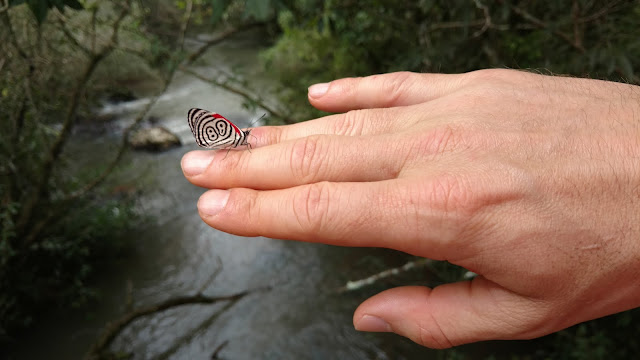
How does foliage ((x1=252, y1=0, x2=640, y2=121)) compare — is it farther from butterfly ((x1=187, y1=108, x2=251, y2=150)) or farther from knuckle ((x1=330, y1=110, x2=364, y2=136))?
butterfly ((x1=187, y1=108, x2=251, y2=150))

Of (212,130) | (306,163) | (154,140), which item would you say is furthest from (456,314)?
(154,140)

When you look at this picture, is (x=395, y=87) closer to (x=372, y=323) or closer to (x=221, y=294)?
(x=372, y=323)

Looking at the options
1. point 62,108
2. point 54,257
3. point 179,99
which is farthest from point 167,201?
point 179,99

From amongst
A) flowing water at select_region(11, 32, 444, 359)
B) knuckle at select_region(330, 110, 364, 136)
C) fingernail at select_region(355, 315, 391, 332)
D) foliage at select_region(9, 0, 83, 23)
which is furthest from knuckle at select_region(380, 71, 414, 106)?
flowing water at select_region(11, 32, 444, 359)

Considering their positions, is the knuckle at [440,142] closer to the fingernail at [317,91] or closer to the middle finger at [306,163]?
the middle finger at [306,163]

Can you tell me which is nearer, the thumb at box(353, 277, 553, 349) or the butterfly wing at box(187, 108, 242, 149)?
the thumb at box(353, 277, 553, 349)

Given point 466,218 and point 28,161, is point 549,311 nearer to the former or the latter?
point 466,218

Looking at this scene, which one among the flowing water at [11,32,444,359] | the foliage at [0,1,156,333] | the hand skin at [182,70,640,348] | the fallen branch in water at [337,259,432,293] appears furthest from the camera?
the flowing water at [11,32,444,359]
